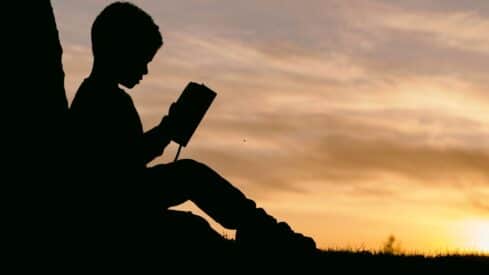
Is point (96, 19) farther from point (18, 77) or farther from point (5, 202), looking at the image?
point (5, 202)

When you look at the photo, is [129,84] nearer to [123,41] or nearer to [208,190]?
[123,41]

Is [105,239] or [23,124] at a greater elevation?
[23,124]

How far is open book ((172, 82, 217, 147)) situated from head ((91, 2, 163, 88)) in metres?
0.44

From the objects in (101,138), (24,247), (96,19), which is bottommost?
(24,247)

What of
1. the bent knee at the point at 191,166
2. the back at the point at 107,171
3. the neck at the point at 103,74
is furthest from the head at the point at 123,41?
the bent knee at the point at 191,166

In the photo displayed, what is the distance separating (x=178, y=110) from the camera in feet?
27.9

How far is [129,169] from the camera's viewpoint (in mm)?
8258

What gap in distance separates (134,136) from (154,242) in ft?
3.01

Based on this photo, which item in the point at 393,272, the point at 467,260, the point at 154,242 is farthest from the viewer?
the point at 467,260

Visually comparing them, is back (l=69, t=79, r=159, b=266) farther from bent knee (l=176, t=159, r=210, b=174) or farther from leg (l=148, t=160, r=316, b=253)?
bent knee (l=176, t=159, r=210, b=174)

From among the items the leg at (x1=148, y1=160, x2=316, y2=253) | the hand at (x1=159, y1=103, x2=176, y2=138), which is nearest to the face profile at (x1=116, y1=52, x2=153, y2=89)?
the hand at (x1=159, y1=103, x2=176, y2=138)

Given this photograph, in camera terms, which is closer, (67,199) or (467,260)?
(67,199)

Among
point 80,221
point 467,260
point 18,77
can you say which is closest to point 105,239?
point 80,221

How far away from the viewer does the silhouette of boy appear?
8.07 meters
